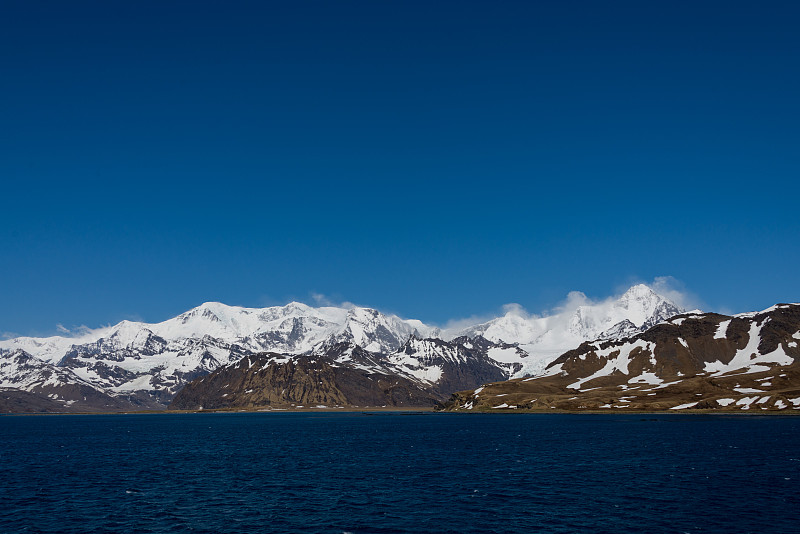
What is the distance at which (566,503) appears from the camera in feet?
250

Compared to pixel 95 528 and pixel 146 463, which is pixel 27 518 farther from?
pixel 146 463

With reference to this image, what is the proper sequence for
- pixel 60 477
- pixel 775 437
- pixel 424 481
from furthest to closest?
1. pixel 775 437
2. pixel 60 477
3. pixel 424 481

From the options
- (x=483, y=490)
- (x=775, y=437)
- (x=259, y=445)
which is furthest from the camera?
(x=259, y=445)

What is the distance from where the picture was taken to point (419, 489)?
87.2 metres

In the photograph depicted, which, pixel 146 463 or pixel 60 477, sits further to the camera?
pixel 146 463

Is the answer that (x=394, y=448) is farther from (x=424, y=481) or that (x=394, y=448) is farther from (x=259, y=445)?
(x=424, y=481)

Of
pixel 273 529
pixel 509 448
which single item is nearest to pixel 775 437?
pixel 509 448

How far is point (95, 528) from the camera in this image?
6619cm

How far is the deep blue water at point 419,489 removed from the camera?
220ft

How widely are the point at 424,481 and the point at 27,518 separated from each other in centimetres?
4784

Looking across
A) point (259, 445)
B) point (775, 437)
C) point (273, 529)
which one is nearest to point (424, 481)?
point (273, 529)

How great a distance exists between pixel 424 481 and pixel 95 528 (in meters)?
43.2

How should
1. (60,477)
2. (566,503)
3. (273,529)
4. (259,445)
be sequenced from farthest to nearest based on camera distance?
(259,445), (60,477), (566,503), (273,529)

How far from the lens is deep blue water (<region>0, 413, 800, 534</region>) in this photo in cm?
6712
